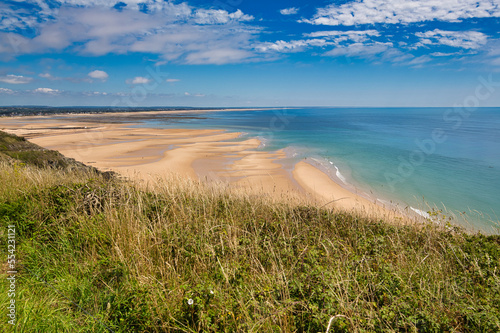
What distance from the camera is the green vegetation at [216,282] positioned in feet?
9.66

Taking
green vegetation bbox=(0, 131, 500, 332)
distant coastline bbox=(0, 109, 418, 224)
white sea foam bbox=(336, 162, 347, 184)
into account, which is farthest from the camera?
white sea foam bbox=(336, 162, 347, 184)

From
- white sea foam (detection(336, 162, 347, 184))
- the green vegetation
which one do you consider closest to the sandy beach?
white sea foam (detection(336, 162, 347, 184))

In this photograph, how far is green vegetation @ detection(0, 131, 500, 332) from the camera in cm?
295

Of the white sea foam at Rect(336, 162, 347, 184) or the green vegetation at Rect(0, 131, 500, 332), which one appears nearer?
the green vegetation at Rect(0, 131, 500, 332)

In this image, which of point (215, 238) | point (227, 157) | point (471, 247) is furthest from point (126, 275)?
point (227, 157)

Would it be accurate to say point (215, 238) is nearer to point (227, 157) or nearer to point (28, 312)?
point (28, 312)

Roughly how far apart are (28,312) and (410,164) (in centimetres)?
2758

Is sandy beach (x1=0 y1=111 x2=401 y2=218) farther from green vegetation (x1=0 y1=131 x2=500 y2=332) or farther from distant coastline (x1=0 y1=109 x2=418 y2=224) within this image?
green vegetation (x1=0 y1=131 x2=500 y2=332)

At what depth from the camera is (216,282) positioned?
3684 millimetres

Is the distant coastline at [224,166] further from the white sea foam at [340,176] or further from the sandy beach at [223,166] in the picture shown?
the white sea foam at [340,176]

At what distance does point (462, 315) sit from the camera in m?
3.10

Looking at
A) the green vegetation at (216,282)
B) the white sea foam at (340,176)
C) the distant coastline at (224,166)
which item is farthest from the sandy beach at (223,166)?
the green vegetation at (216,282)

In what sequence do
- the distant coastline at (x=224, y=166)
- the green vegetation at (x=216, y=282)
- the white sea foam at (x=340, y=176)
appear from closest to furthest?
the green vegetation at (x=216, y=282) → the distant coastline at (x=224, y=166) → the white sea foam at (x=340, y=176)

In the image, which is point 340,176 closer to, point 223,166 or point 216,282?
point 223,166
